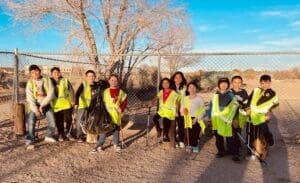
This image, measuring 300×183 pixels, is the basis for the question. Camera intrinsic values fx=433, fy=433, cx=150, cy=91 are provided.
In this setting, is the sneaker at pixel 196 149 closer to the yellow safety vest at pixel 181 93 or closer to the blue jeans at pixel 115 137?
the yellow safety vest at pixel 181 93

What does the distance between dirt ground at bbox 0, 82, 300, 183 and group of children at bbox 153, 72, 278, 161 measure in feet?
1.08

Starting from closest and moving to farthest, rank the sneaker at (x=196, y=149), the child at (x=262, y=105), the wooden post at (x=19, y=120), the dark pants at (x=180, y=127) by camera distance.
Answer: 1. the child at (x=262, y=105)
2. the sneaker at (x=196, y=149)
3. the dark pants at (x=180, y=127)
4. the wooden post at (x=19, y=120)

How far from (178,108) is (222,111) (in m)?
1.21

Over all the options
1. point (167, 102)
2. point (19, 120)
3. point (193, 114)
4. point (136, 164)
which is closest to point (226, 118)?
point (193, 114)

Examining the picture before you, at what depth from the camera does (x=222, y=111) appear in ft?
26.7

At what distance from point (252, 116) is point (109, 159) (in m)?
2.78

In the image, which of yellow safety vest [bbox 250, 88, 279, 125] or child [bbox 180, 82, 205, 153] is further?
child [bbox 180, 82, 205, 153]

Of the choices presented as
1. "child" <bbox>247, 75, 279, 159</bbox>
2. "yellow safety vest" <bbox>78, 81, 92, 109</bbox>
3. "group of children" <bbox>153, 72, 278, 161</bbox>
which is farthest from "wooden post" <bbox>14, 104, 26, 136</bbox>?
"child" <bbox>247, 75, 279, 159</bbox>

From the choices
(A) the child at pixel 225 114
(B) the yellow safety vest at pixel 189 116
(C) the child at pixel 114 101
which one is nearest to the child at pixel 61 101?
(C) the child at pixel 114 101

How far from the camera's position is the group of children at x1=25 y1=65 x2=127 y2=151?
28.3 feet

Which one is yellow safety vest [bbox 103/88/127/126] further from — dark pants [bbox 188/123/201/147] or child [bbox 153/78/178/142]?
dark pants [bbox 188/123/201/147]

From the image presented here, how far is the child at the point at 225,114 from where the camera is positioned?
808 cm

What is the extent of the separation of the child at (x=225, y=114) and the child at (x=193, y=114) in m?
0.54

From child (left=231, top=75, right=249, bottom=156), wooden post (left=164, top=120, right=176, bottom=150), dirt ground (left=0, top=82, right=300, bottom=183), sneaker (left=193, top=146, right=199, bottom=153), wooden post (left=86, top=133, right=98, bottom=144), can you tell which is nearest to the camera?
dirt ground (left=0, top=82, right=300, bottom=183)
